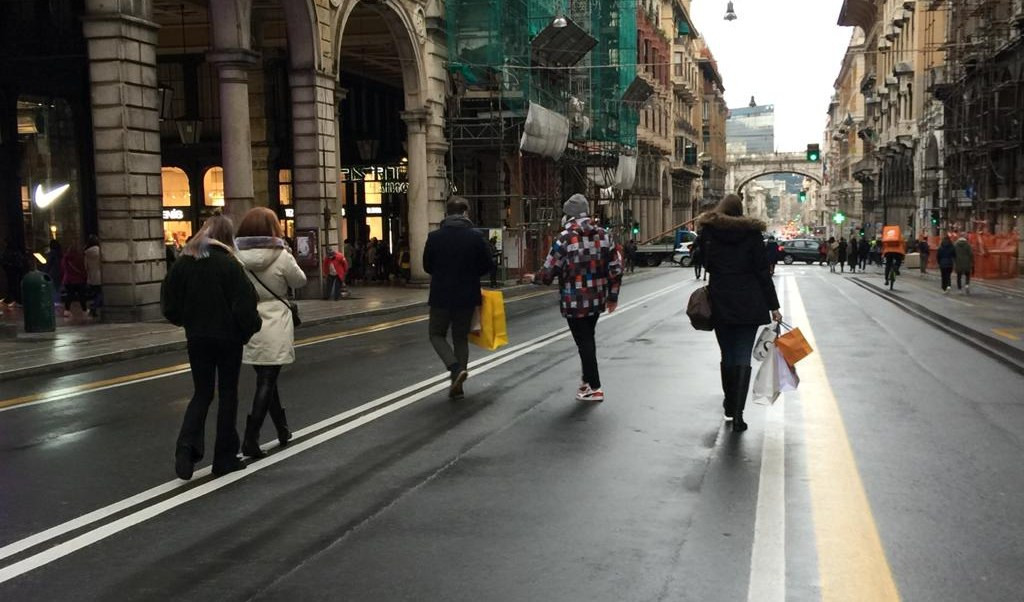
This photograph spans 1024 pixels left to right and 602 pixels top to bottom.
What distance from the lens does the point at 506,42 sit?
33500 millimetres

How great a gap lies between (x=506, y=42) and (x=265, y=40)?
7.82 meters

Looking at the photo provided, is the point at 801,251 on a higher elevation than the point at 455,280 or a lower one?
lower

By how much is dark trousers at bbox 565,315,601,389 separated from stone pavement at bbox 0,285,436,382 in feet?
22.8

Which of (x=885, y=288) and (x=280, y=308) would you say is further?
(x=885, y=288)

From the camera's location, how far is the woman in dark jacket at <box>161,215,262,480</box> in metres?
→ 6.15

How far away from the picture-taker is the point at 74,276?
20.0m

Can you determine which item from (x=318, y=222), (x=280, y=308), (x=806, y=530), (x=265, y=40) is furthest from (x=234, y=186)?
(x=806, y=530)

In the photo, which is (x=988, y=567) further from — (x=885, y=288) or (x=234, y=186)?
(x=885, y=288)

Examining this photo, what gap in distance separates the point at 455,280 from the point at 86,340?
856 centimetres

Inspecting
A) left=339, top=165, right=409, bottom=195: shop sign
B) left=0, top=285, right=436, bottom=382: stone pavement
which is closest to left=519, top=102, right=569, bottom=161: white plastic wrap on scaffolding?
left=339, top=165, right=409, bottom=195: shop sign

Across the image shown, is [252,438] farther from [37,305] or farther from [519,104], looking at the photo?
[519,104]

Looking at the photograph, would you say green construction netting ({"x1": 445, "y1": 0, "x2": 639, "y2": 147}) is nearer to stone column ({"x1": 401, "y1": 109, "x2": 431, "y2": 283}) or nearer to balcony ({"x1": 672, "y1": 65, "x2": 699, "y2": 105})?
stone column ({"x1": 401, "y1": 109, "x2": 431, "y2": 283})

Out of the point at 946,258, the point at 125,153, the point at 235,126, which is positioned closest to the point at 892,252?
the point at 946,258

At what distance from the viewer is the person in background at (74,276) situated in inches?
784
